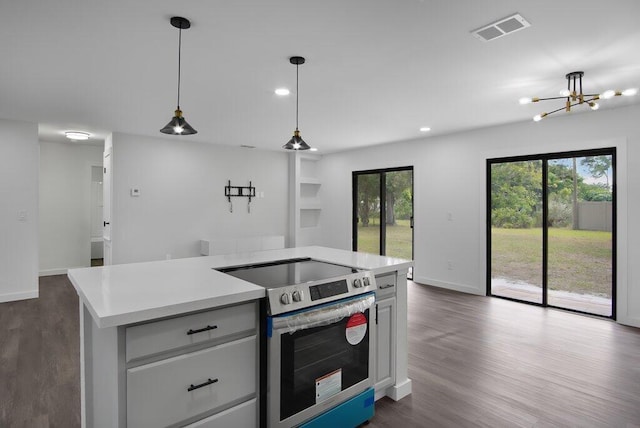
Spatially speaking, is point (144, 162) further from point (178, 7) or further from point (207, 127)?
point (178, 7)

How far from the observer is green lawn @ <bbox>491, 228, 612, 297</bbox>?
4.31 m

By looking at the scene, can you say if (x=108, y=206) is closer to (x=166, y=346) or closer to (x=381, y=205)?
(x=381, y=205)

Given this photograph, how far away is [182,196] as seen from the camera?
633 centimetres

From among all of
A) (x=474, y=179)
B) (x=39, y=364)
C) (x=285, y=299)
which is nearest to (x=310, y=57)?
(x=285, y=299)

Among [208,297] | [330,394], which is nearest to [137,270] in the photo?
[208,297]

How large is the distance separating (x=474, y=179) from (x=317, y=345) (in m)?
4.30

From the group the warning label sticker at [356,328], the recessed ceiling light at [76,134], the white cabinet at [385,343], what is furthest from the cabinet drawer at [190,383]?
the recessed ceiling light at [76,134]

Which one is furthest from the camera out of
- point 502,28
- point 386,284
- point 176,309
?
point 386,284

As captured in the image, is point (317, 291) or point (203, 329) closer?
point (203, 329)

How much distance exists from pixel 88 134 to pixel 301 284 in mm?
5568

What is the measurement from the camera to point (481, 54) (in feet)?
8.93

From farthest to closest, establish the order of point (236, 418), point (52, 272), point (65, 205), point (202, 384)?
point (65, 205) < point (52, 272) < point (236, 418) < point (202, 384)

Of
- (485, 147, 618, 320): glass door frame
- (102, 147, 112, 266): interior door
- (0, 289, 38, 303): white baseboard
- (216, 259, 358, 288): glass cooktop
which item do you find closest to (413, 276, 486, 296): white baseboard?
(485, 147, 618, 320): glass door frame

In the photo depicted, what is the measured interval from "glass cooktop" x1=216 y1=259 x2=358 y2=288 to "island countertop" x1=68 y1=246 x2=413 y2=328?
0.08 m
